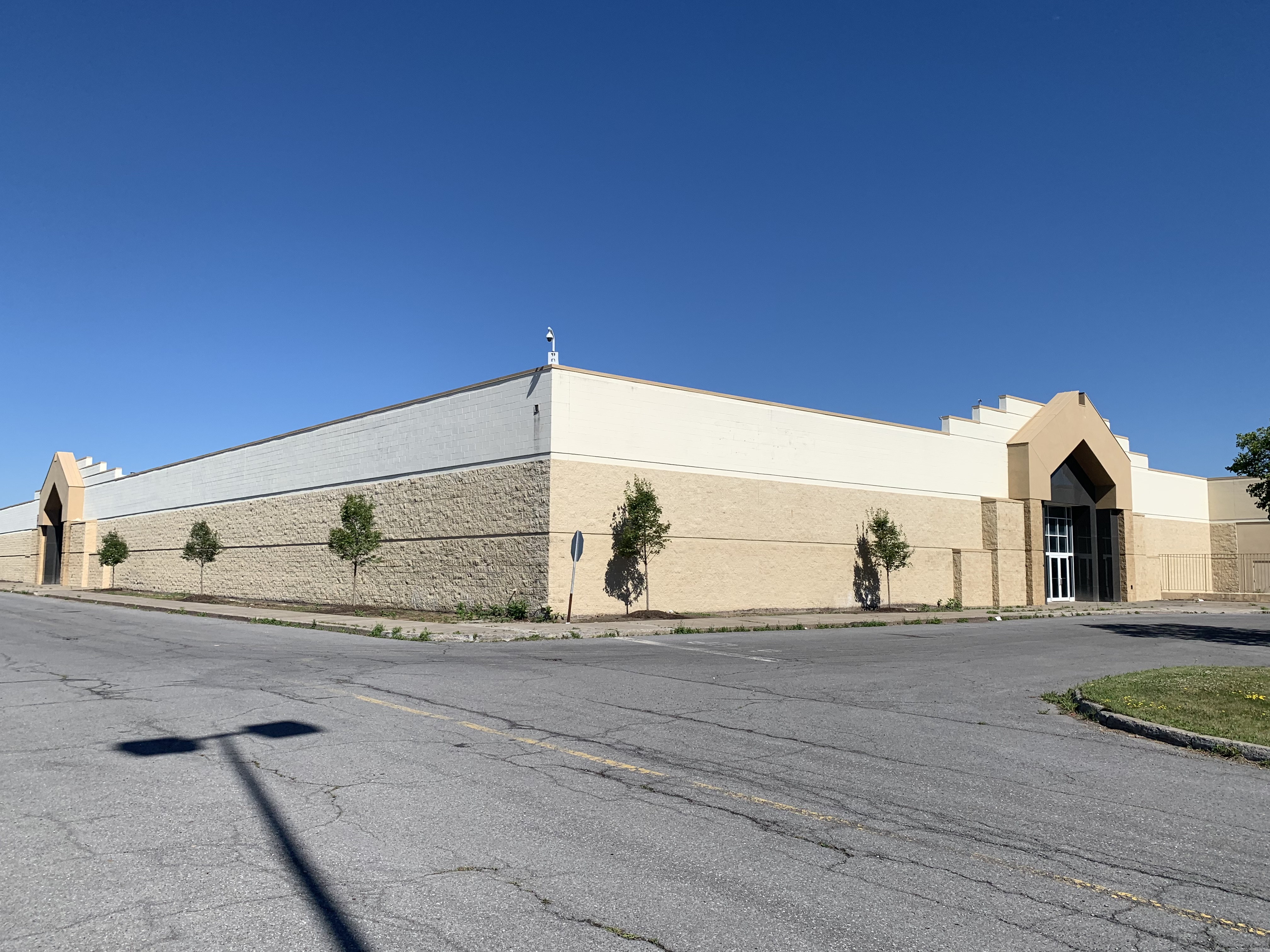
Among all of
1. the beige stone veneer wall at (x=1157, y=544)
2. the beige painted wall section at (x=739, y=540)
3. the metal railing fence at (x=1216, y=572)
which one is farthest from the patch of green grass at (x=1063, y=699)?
the metal railing fence at (x=1216, y=572)

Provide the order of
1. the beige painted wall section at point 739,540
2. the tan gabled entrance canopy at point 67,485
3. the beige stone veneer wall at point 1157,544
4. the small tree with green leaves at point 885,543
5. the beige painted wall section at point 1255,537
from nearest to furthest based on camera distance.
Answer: the beige painted wall section at point 739,540
the small tree with green leaves at point 885,543
the beige stone veneer wall at point 1157,544
the beige painted wall section at point 1255,537
the tan gabled entrance canopy at point 67,485

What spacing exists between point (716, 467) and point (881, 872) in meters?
25.1

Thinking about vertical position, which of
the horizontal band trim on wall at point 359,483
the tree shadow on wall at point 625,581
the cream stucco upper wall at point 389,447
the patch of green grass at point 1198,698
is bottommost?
the patch of green grass at point 1198,698

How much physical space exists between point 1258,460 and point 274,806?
26346mm

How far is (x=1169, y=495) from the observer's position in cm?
5269

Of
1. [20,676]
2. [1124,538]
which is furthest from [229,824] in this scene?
[1124,538]

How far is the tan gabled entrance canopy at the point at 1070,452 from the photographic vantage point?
41.3 meters

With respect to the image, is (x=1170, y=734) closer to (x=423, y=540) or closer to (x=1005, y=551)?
(x=423, y=540)

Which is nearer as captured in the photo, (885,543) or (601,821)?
(601,821)

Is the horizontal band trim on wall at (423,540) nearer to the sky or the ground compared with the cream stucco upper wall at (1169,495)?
nearer to the ground

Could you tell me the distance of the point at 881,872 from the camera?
5172 mm

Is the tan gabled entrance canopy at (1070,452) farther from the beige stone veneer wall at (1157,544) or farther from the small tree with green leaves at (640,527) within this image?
the small tree with green leaves at (640,527)

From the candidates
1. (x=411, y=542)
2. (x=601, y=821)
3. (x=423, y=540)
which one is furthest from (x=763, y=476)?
(x=601, y=821)

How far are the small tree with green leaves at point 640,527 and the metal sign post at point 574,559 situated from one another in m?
1.38
